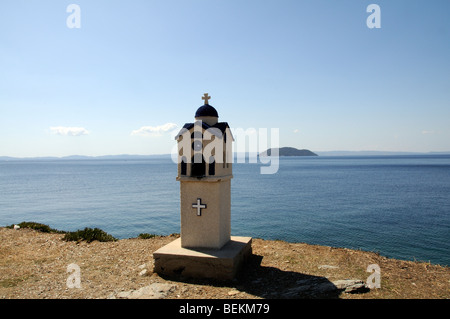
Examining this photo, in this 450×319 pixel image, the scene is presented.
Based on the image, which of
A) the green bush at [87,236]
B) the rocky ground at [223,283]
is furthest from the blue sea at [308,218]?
the rocky ground at [223,283]

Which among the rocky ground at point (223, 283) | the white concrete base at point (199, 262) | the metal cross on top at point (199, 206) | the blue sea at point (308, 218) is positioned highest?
the metal cross on top at point (199, 206)

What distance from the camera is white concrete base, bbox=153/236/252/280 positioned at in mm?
9383

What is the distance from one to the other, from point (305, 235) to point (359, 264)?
12.0 meters

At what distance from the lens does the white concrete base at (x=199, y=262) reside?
9.38m

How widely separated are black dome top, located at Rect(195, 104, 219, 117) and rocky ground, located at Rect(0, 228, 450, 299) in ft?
19.0

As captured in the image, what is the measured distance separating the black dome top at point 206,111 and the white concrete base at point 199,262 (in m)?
4.91

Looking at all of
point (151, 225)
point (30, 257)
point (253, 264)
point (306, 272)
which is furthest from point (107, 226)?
point (306, 272)

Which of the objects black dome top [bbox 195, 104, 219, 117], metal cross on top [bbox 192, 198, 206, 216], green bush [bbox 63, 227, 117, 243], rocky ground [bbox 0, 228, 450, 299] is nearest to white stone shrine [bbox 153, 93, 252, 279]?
metal cross on top [bbox 192, 198, 206, 216]

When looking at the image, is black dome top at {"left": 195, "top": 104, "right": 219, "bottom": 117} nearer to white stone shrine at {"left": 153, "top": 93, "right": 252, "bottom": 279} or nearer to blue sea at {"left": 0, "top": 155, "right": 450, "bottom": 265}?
white stone shrine at {"left": 153, "top": 93, "right": 252, "bottom": 279}

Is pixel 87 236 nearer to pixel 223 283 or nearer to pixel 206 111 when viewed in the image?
pixel 223 283

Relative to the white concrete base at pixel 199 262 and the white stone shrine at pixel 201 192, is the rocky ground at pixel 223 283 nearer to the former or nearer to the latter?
the white concrete base at pixel 199 262

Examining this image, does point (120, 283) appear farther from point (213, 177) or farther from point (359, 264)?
point (359, 264)

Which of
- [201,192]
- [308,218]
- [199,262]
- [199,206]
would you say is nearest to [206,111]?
[201,192]

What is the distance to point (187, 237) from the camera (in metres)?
10.6
